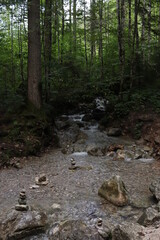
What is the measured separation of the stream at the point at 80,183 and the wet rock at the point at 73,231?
26 cm

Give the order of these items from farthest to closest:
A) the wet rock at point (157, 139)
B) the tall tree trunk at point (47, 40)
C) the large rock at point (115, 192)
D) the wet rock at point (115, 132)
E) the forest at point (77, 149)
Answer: the wet rock at point (115, 132), the tall tree trunk at point (47, 40), the wet rock at point (157, 139), the large rock at point (115, 192), the forest at point (77, 149)

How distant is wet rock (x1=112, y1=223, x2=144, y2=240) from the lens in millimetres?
2935

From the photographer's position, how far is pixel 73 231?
3055mm

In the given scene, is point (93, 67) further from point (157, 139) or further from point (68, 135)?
Result: point (157, 139)

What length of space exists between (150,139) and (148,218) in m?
4.86

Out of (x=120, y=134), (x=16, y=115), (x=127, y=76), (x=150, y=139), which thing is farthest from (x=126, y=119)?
(x=16, y=115)

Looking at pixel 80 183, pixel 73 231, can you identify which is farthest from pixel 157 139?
pixel 73 231

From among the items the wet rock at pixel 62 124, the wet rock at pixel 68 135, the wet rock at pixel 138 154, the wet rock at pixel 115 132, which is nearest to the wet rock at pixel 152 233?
the wet rock at pixel 138 154

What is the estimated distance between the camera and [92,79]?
1342 cm

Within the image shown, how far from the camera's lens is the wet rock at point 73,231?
2979mm

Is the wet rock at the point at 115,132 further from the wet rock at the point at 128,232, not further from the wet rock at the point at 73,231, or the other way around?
the wet rock at the point at 73,231

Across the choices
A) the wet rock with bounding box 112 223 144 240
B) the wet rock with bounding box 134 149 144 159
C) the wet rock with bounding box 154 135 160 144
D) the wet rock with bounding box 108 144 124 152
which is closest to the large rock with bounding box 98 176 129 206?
the wet rock with bounding box 112 223 144 240

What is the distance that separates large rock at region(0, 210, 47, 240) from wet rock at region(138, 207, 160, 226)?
1631 millimetres

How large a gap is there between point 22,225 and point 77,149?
15.6 ft
